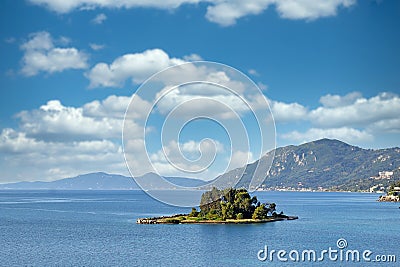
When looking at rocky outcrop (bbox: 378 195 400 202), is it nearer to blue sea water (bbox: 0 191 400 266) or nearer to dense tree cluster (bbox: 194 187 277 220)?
blue sea water (bbox: 0 191 400 266)

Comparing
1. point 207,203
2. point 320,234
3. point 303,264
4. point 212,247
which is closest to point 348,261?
point 303,264

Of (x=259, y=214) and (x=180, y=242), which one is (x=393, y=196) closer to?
(x=259, y=214)

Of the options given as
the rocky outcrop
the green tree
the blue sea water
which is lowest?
the blue sea water

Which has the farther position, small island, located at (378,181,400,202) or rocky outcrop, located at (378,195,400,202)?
small island, located at (378,181,400,202)

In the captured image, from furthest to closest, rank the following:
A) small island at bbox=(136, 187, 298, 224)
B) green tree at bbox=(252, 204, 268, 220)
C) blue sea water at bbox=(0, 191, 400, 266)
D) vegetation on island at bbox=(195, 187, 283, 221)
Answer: green tree at bbox=(252, 204, 268, 220)
vegetation on island at bbox=(195, 187, 283, 221)
small island at bbox=(136, 187, 298, 224)
blue sea water at bbox=(0, 191, 400, 266)

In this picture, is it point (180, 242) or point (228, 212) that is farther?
point (228, 212)

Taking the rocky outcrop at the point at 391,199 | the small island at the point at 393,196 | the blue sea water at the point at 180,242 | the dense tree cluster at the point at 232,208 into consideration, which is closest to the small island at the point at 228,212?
the dense tree cluster at the point at 232,208

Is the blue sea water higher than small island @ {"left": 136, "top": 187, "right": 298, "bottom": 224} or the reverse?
the reverse

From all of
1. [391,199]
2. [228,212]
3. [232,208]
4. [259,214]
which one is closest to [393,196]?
[391,199]

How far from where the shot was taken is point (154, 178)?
20797 millimetres

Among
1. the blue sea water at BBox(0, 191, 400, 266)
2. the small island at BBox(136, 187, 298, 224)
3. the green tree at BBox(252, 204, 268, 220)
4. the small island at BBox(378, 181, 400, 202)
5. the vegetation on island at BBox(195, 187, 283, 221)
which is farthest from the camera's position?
the small island at BBox(378, 181, 400, 202)

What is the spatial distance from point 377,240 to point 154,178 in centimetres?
4085

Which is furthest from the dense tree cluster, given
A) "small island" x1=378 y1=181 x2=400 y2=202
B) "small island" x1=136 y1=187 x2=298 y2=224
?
"small island" x1=378 y1=181 x2=400 y2=202

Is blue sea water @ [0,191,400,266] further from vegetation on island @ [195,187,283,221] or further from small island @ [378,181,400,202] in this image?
small island @ [378,181,400,202]
